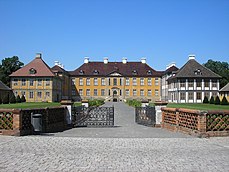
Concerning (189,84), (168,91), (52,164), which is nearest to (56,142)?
(52,164)

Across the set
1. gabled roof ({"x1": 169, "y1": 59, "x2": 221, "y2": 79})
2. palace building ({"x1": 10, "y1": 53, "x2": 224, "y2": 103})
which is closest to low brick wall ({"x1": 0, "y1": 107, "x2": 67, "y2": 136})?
gabled roof ({"x1": 169, "y1": 59, "x2": 221, "y2": 79})

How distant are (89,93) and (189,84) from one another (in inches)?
1193

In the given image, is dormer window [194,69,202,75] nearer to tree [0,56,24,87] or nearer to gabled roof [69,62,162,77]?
gabled roof [69,62,162,77]

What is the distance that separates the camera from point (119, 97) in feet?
260

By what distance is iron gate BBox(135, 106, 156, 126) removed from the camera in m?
16.3

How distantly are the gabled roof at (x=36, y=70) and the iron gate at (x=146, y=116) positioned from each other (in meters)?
45.7

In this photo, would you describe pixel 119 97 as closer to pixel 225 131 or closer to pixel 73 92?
pixel 73 92

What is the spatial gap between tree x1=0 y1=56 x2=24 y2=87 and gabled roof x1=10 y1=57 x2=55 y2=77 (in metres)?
10.4

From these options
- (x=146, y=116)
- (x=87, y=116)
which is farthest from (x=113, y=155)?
(x=87, y=116)

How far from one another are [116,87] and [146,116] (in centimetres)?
6145

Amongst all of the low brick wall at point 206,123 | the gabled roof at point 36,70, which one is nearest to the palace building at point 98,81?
the gabled roof at point 36,70

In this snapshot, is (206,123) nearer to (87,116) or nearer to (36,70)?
(87,116)

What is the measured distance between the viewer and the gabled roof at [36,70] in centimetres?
6267

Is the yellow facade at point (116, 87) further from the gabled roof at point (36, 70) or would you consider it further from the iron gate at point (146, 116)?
the iron gate at point (146, 116)
